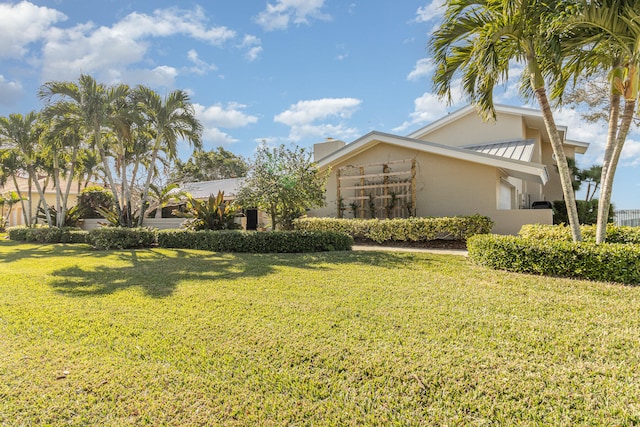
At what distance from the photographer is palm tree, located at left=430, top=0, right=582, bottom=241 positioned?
7.23m

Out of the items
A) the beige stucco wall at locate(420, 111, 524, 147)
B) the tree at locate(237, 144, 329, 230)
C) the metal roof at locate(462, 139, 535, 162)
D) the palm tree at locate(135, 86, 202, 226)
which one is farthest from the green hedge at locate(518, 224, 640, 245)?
the palm tree at locate(135, 86, 202, 226)

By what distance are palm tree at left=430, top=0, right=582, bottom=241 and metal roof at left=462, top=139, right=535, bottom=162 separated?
237 inches

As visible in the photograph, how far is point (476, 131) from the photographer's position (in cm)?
1962

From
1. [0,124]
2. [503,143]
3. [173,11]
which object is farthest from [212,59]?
[0,124]

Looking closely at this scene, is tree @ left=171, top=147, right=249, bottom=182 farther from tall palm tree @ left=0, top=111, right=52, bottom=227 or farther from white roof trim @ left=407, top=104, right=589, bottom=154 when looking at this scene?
white roof trim @ left=407, top=104, right=589, bottom=154

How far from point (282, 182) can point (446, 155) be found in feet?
23.2

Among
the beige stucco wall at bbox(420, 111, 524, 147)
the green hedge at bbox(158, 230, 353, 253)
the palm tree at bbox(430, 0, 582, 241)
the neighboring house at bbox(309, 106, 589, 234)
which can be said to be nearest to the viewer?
the palm tree at bbox(430, 0, 582, 241)

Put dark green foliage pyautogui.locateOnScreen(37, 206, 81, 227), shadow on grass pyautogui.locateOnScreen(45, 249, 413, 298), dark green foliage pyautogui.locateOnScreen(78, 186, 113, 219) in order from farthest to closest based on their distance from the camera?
dark green foliage pyautogui.locateOnScreen(78, 186, 113, 219) → dark green foliage pyautogui.locateOnScreen(37, 206, 81, 227) → shadow on grass pyautogui.locateOnScreen(45, 249, 413, 298)

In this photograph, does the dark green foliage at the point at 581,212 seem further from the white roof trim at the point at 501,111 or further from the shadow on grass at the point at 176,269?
the shadow on grass at the point at 176,269

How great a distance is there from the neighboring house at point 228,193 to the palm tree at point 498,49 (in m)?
12.9

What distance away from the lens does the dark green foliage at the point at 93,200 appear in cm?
2639

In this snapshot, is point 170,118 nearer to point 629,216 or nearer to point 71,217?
point 71,217

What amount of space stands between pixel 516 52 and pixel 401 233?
7223 millimetres

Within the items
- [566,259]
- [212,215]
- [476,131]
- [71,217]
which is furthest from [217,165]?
[566,259]
